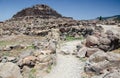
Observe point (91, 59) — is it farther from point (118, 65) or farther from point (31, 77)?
point (31, 77)

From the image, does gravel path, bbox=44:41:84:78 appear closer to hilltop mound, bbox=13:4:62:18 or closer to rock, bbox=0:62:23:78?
rock, bbox=0:62:23:78

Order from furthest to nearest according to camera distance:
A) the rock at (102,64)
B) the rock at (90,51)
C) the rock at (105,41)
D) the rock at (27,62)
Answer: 1. the rock at (105,41)
2. the rock at (90,51)
3. the rock at (27,62)
4. the rock at (102,64)

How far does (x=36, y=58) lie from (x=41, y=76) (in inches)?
135

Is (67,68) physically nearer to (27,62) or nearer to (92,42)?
(27,62)

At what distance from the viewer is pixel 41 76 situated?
21.5 metres

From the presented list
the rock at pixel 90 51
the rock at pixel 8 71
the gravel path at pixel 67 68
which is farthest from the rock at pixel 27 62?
the rock at pixel 90 51

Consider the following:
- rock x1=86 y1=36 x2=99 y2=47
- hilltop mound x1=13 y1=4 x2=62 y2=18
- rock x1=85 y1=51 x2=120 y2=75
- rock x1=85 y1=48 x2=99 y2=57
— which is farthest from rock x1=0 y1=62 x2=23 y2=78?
hilltop mound x1=13 y1=4 x2=62 y2=18

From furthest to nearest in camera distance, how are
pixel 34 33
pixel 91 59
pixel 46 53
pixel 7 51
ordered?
1. pixel 34 33
2. pixel 7 51
3. pixel 46 53
4. pixel 91 59


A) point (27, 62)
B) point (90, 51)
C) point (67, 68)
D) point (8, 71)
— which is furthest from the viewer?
point (90, 51)

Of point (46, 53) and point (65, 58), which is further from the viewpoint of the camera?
point (65, 58)

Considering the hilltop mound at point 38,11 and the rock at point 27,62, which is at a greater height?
the hilltop mound at point 38,11

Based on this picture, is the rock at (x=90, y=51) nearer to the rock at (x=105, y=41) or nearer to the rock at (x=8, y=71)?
the rock at (x=105, y=41)

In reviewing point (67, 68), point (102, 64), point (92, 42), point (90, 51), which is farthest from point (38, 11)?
point (102, 64)

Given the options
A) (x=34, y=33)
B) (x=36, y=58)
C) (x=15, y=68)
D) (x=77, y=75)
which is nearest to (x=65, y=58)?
(x=36, y=58)
